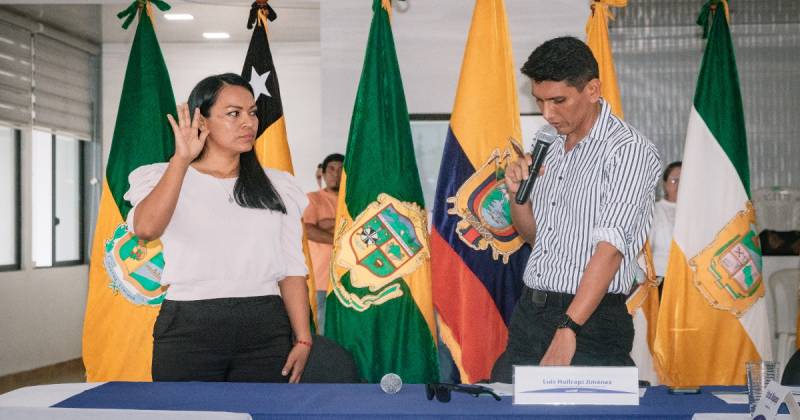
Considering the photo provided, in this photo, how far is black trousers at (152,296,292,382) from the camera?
2068 mm

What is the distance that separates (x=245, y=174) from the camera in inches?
87.6

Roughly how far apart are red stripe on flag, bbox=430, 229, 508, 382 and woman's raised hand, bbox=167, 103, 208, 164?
→ 1417 millimetres

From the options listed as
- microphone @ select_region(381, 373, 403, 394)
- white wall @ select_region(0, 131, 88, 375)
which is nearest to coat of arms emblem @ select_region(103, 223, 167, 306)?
microphone @ select_region(381, 373, 403, 394)

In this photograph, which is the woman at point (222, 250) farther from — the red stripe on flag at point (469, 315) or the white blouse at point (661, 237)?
the white blouse at point (661, 237)

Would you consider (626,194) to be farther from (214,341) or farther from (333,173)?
(333,173)

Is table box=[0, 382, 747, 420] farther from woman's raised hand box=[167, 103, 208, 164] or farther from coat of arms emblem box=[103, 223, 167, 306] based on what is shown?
coat of arms emblem box=[103, 223, 167, 306]

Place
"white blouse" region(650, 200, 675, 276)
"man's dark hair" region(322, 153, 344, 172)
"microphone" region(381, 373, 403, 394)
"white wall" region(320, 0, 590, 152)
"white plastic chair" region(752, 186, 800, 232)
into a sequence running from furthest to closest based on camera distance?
"white plastic chair" region(752, 186, 800, 232), "white blouse" region(650, 200, 675, 276), "man's dark hair" region(322, 153, 344, 172), "white wall" region(320, 0, 590, 152), "microphone" region(381, 373, 403, 394)

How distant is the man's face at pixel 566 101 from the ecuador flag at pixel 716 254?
1.82 m

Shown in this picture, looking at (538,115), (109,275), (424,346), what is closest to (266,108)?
(109,275)

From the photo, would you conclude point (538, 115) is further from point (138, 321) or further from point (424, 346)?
point (138, 321)

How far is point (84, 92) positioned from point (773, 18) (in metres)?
5.89

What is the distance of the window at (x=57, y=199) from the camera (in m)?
7.19

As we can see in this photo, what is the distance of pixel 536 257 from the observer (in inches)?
84.0

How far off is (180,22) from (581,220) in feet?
19.2
